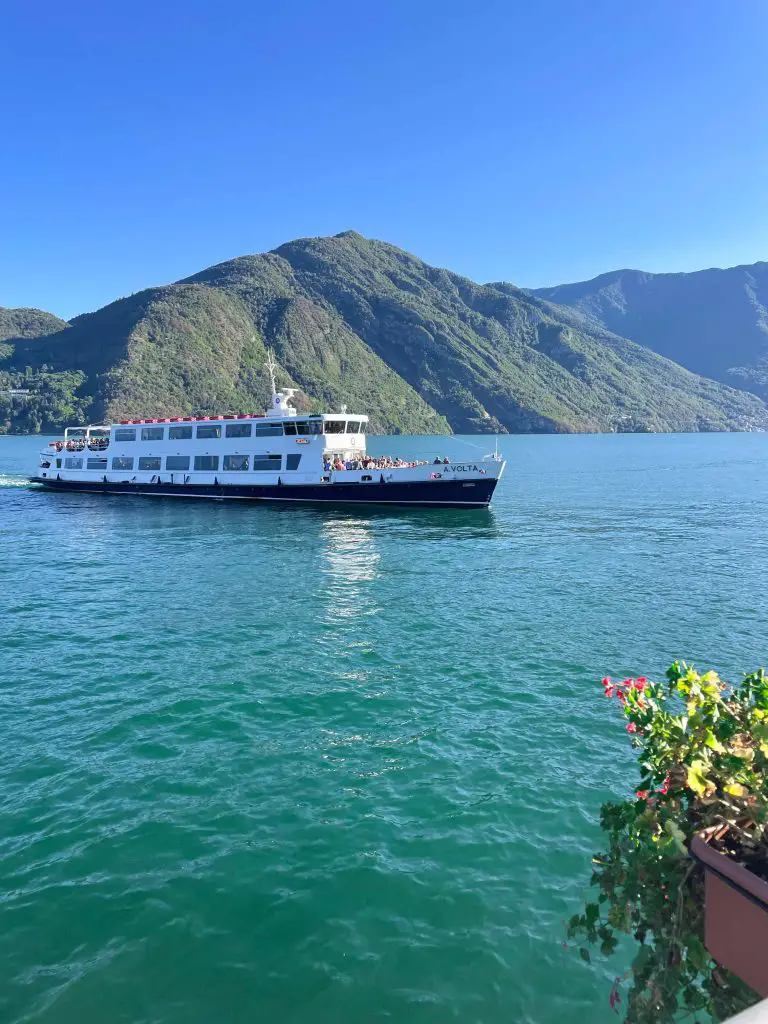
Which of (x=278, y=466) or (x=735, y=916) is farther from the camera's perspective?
(x=278, y=466)

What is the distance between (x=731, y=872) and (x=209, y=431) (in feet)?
198

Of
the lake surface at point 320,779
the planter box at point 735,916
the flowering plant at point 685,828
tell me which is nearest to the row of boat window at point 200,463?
the lake surface at point 320,779

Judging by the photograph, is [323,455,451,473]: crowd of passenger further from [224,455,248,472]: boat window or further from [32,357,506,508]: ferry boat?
[224,455,248,472]: boat window

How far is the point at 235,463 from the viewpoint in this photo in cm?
5944

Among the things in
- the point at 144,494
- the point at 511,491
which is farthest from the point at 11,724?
the point at 511,491

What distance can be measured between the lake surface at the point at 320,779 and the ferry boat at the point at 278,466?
22.8 meters

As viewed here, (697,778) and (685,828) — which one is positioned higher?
(697,778)

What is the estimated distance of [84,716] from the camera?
15.1 m

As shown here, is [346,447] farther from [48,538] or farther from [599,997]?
[599,997]

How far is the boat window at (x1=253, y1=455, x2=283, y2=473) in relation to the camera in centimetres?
5731

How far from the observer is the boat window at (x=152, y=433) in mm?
63403

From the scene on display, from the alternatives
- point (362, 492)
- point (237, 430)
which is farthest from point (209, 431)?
point (362, 492)

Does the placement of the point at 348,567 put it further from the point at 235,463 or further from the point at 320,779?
the point at 235,463

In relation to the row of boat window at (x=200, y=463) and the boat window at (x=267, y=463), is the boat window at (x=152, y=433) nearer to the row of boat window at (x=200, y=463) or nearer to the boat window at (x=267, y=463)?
the row of boat window at (x=200, y=463)
